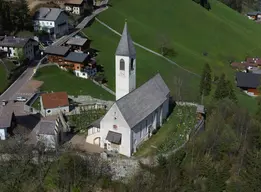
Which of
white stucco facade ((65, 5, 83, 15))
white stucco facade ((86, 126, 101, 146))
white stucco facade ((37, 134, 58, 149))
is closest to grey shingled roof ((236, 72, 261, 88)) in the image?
white stucco facade ((65, 5, 83, 15))

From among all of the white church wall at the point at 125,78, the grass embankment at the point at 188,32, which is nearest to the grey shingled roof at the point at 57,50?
the grass embankment at the point at 188,32

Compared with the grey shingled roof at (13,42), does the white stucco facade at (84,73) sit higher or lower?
lower

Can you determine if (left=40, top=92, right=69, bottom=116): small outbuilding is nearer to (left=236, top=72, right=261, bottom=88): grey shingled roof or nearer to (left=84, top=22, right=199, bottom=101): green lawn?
(left=84, top=22, right=199, bottom=101): green lawn

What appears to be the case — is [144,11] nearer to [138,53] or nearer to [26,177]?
[138,53]

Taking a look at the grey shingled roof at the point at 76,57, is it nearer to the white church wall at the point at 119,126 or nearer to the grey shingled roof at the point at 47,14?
the grey shingled roof at the point at 47,14

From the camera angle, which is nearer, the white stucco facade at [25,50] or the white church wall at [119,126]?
the white church wall at [119,126]

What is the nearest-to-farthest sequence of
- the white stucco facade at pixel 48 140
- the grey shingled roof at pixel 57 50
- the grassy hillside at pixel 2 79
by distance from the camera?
the white stucco facade at pixel 48 140, the grassy hillside at pixel 2 79, the grey shingled roof at pixel 57 50
